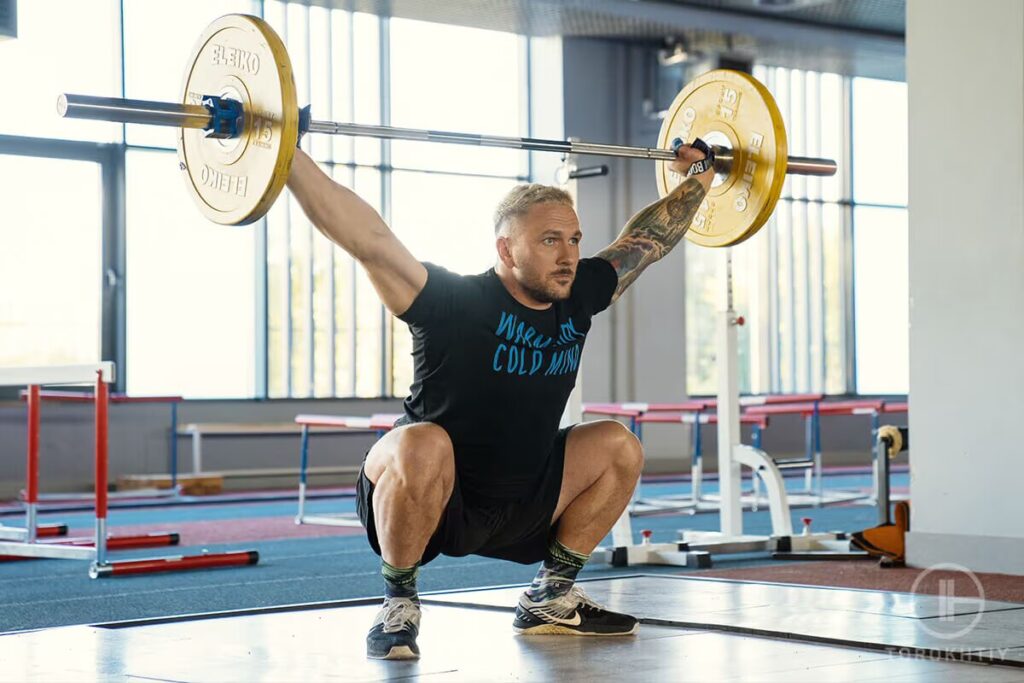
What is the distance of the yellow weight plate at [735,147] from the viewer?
3576mm

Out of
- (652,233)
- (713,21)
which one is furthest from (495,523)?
(713,21)

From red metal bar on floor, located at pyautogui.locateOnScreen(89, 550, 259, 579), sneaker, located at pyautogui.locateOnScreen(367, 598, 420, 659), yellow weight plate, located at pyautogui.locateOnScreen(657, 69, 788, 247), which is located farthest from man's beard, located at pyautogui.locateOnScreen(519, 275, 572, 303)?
red metal bar on floor, located at pyautogui.locateOnScreen(89, 550, 259, 579)

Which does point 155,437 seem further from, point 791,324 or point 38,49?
point 791,324

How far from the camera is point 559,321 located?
2891 mm

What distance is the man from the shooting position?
2.67m

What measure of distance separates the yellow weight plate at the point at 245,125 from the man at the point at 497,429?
0.25 feet

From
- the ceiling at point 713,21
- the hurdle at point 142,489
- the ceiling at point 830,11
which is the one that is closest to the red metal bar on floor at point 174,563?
the hurdle at point 142,489

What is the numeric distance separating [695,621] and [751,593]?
56cm

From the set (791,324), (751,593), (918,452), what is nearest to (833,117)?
(791,324)

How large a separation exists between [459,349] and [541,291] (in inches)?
9.0

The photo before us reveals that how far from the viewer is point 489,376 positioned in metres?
2.76

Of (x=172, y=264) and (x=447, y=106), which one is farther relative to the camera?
(x=447, y=106)

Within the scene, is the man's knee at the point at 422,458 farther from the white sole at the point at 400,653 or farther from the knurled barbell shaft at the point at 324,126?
the knurled barbell shaft at the point at 324,126

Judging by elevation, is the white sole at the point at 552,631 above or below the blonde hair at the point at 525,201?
below
